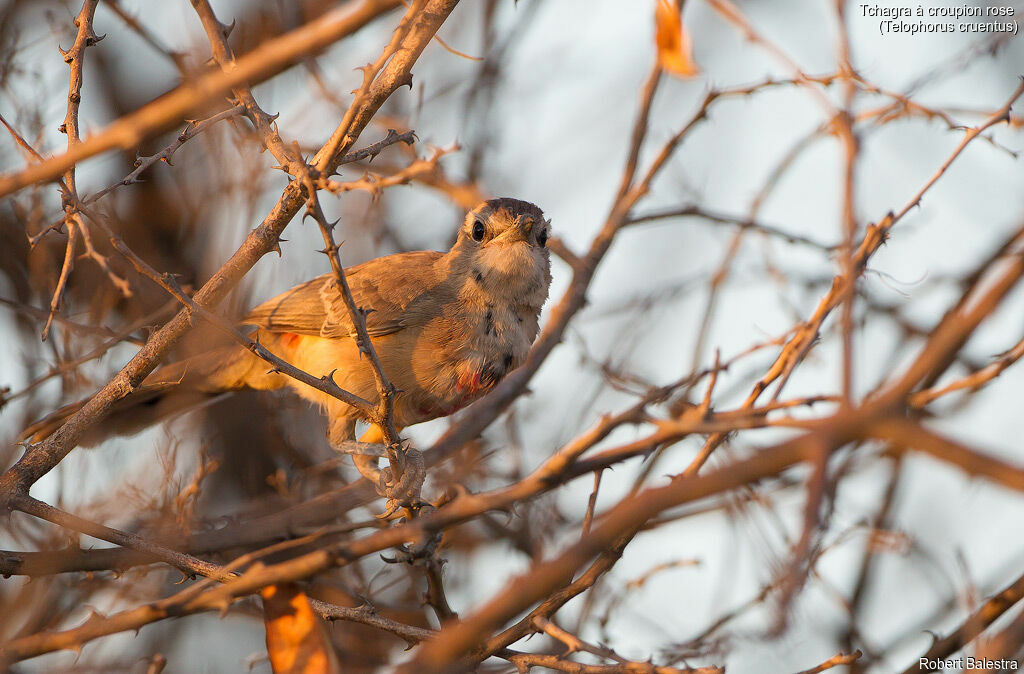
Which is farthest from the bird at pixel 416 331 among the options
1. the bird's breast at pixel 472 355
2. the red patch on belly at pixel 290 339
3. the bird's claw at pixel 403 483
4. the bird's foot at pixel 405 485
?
the bird's foot at pixel 405 485

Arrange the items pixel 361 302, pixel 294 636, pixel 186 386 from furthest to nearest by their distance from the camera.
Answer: pixel 361 302 < pixel 186 386 < pixel 294 636

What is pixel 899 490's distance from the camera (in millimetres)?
5473

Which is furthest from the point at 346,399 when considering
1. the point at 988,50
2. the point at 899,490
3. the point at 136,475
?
the point at 899,490

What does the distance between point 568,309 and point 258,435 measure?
2.64 m

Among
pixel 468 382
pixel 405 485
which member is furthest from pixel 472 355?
pixel 405 485

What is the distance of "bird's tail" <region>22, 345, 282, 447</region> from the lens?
16.4ft

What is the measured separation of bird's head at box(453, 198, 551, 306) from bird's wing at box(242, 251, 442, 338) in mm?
375

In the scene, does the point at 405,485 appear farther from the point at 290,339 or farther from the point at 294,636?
the point at 290,339

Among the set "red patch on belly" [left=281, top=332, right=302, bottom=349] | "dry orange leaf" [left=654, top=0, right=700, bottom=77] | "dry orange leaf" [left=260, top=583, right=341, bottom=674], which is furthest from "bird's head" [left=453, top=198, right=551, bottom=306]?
"dry orange leaf" [left=260, top=583, right=341, bottom=674]

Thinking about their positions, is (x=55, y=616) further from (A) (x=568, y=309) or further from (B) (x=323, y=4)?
(B) (x=323, y=4)

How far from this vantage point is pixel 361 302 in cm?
550

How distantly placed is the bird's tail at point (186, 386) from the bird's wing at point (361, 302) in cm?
26

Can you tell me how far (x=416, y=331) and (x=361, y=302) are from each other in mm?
380

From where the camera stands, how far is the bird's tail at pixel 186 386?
5.00 m
